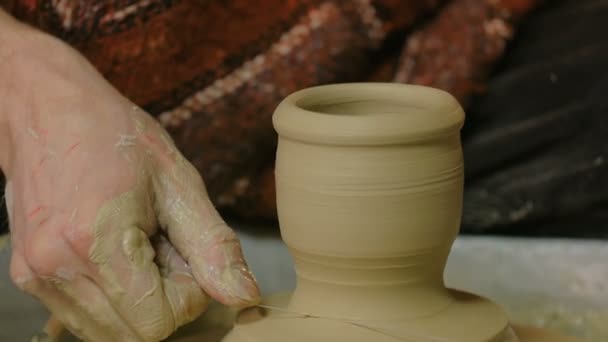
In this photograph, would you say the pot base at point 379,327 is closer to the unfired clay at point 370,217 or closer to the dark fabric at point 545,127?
the unfired clay at point 370,217

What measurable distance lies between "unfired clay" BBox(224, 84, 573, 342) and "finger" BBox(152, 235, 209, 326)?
65mm

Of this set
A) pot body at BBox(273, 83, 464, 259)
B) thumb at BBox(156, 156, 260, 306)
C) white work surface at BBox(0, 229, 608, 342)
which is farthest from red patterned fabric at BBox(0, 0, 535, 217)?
pot body at BBox(273, 83, 464, 259)

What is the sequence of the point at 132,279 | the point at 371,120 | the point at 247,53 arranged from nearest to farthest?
1. the point at 371,120
2. the point at 132,279
3. the point at 247,53

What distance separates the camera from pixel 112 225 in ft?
4.08

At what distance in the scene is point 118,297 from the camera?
126 cm

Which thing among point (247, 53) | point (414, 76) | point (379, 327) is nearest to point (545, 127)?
point (414, 76)

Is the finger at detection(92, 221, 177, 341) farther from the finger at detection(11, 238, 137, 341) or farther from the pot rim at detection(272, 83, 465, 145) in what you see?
the pot rim at detection(272, 83, 465, 145)

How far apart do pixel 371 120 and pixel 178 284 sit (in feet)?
1.16

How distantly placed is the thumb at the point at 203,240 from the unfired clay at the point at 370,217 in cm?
6

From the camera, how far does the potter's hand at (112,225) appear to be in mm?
1251

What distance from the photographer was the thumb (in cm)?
126

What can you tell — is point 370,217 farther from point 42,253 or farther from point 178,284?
point 42,253

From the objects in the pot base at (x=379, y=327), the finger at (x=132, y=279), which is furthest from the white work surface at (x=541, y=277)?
the finger at (x=132, y=279)

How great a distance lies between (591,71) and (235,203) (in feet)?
2.65
